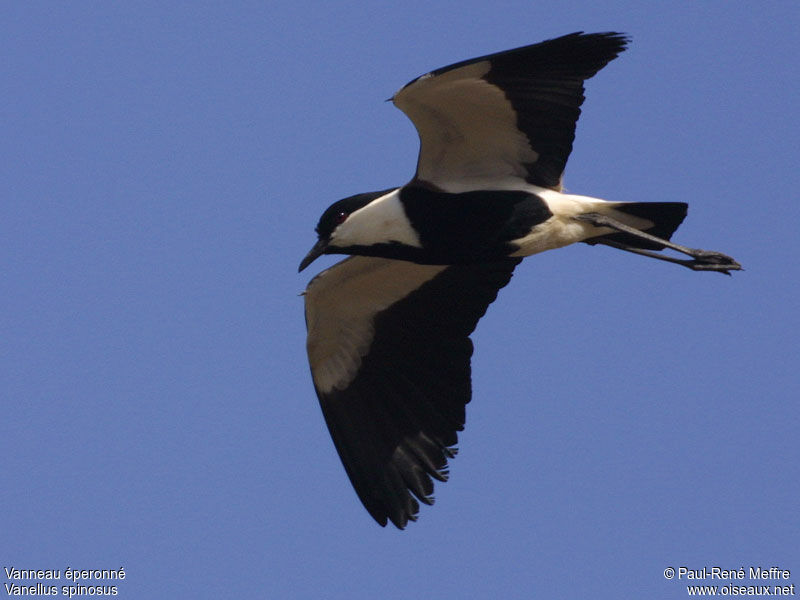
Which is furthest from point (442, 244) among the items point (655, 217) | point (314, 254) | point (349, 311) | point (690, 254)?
point (690, 254)

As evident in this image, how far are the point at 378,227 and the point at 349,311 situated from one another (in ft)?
3.99

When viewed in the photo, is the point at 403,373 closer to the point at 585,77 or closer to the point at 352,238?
the point at 352,238

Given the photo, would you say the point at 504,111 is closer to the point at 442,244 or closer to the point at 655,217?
the point at 442,244

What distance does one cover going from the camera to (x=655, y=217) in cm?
1014

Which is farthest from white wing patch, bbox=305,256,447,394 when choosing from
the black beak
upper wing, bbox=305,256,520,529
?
Answer: the black beak

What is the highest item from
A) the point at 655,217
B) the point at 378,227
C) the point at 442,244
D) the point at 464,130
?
the point at 464,130

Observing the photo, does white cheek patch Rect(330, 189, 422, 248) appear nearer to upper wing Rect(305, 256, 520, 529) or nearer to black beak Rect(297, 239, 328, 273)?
black beak Rect(297, 239, 328, 273)

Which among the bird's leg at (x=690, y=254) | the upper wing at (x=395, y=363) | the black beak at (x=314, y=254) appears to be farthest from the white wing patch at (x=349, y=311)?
the bird's leg at (x=690, y=254)

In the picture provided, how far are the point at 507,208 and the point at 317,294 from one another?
163cm

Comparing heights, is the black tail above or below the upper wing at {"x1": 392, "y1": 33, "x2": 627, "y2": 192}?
Result: below

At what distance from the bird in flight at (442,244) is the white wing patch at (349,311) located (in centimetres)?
1

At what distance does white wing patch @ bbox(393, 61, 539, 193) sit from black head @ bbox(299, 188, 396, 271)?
447 mm

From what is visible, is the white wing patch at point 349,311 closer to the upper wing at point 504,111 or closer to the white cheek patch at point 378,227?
the white cheek patch at point 378,227

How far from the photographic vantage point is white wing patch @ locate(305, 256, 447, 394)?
10.6m
